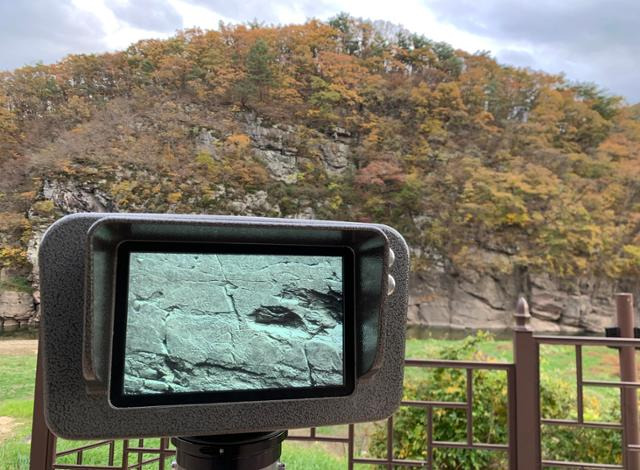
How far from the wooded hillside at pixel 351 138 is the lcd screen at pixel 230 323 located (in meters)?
4.55

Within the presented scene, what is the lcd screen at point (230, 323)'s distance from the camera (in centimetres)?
33

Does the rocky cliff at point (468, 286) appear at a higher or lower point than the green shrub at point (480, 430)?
higher

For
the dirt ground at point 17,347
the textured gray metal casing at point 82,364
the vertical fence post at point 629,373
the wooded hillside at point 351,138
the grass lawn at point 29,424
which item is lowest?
the grass lawn at point 29,424

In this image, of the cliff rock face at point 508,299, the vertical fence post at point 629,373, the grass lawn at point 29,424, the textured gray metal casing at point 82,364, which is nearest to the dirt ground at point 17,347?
the grass lawn at point 29,424

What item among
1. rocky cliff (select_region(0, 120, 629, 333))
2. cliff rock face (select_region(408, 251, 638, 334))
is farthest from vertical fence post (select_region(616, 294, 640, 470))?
cliff rock face (select_region(408, 251, 638, 334))

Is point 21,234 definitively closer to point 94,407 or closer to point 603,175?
point 94,407

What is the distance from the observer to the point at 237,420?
356mm

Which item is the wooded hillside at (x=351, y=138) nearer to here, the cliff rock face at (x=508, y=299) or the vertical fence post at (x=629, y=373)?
the cliff rock face at (x=508, y=299)

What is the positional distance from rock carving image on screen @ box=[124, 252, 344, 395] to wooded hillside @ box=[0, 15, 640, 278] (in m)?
4.55

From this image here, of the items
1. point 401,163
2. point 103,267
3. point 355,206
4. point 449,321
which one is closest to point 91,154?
point 355,206

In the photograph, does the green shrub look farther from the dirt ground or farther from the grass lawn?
the dirt ground

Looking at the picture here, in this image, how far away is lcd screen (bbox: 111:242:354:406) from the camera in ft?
1.09

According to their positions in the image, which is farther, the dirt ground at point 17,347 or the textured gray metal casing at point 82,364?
the dirt ground at point 17,347

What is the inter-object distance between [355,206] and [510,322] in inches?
98.0
